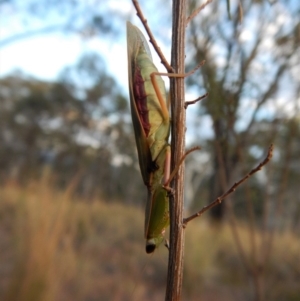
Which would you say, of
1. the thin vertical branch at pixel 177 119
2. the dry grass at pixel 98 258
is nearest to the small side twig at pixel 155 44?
the thin vertical branch at pixel 177 119

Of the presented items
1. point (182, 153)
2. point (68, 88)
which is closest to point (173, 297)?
point (182, 153)

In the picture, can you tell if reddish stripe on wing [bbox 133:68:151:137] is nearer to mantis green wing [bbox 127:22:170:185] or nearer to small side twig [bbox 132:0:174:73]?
mantis green wing [bbox 127:22:170:185]

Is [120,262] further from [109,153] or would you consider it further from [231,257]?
[109,153]

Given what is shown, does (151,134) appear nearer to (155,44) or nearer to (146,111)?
(146,111)

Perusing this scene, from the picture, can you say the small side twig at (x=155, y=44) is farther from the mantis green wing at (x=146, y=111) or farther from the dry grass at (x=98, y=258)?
the dry grass at (x=98, y=258)

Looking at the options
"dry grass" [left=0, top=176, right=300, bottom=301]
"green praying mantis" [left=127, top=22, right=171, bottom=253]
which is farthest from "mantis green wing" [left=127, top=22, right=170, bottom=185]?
"dry grass" [left=0, top=176, right=300, bottom=301]

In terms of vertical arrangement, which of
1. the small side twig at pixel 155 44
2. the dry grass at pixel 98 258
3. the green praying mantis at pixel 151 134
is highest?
the small side twig at pixel 155 44

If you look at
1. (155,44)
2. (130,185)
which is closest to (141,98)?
(155,44)

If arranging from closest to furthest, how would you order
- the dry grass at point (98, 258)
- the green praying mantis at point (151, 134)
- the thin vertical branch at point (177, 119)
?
the thin vertical branch at point (177, 119), the green praying mantis at point (151, 134), the dry grass at point (98, 258)
